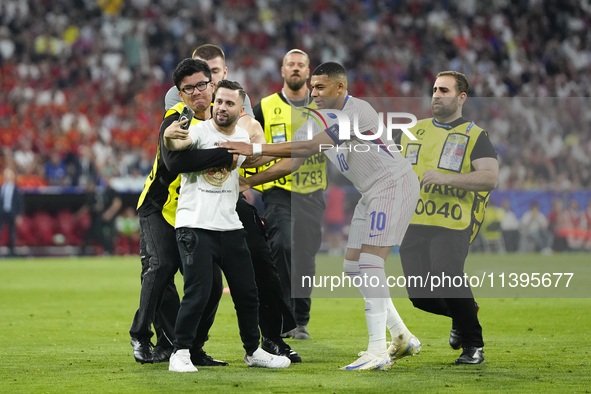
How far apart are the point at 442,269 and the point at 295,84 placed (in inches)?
117

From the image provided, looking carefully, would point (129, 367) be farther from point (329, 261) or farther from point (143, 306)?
Answer: point (329, 261)

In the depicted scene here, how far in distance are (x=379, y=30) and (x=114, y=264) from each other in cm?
1527

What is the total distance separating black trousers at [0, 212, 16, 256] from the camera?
18375 mm

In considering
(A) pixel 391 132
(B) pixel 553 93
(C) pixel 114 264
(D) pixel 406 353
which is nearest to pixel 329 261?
(A) pixel 391 132

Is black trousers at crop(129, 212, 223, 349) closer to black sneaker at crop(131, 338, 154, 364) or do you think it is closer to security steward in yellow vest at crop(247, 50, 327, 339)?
black sneaker at crop(131, 338, 154, 364)

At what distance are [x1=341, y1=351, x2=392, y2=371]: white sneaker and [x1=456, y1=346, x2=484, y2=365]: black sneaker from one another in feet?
2.12

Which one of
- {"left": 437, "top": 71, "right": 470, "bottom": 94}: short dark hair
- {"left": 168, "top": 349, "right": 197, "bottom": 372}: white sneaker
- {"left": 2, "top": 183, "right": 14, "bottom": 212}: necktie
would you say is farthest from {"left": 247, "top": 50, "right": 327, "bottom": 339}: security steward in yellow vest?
{"left": 2, "top": 183, "right": 14, "bottom": 212}: necktie

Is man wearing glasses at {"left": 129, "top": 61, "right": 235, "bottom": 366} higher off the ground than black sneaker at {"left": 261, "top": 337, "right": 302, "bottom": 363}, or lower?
higher

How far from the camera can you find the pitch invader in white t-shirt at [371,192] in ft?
19.8

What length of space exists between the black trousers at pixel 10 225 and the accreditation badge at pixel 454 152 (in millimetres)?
13895

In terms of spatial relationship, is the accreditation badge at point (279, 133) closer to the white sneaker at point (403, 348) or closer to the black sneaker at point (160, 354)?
the black sneaker at point (160, 354)

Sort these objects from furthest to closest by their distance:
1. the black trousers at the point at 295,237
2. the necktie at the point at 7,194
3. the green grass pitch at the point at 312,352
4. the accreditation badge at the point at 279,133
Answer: the necktie at the point at 7,194 < the accreditation badge at the point at 279,133 < the black trousers at the point at 295,237 < the green grass pitch at the point at 312,352

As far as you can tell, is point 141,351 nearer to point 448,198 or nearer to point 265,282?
point 265,282

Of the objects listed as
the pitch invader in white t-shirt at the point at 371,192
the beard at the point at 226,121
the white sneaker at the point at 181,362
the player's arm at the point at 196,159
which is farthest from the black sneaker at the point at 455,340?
the beard at the point at 226,121
